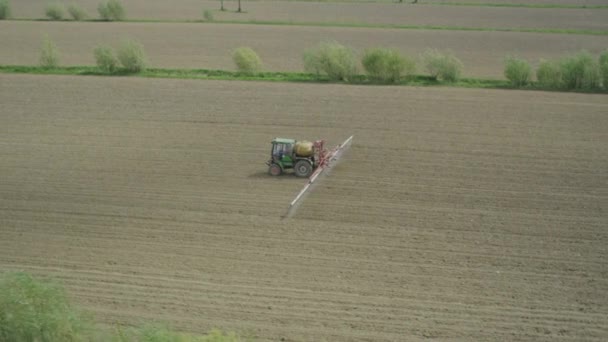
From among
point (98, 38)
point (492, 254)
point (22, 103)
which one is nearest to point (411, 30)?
point (98, 38)

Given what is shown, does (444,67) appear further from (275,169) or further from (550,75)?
(275,169)

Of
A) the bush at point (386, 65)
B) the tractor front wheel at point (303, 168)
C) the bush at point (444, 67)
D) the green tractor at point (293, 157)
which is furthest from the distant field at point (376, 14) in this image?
the tractor front wheel at point (303, 168)

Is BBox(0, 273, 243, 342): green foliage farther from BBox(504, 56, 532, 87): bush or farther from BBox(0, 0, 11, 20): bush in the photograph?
BBox(0, 0, 11, 20): bush

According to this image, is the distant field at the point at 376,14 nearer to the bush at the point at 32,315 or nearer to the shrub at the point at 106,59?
the shrub at the point at 106,59

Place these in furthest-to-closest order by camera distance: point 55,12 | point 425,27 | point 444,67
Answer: point 55,12 < point 425,27 < point 444,67

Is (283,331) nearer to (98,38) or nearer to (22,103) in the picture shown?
(22,103)

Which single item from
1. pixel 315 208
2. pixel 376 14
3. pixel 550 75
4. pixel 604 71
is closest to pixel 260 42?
pixel 550 75
